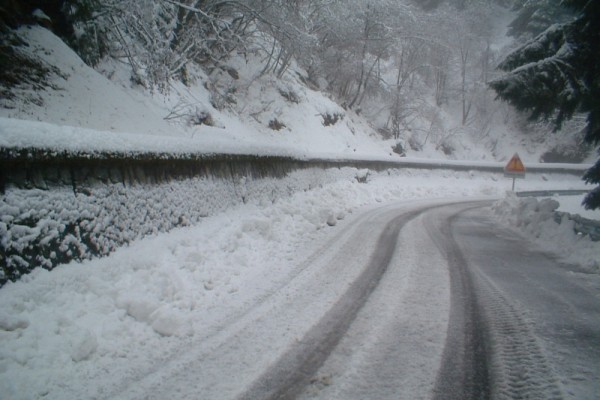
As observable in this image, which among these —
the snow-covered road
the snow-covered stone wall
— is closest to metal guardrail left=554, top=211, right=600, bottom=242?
the snow-covered road

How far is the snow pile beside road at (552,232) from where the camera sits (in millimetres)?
6023

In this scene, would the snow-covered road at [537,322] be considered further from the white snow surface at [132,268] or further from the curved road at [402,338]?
the white snow surface at [132,268]

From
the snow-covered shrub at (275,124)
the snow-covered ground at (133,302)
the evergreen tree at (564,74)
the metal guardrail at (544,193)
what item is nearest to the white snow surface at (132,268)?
the snow-covered ground at (133,302)

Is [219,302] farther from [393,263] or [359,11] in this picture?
[359,11]

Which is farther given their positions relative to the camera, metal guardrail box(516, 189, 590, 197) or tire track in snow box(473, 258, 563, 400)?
metal guardrail box(516, 189, 590, 197)

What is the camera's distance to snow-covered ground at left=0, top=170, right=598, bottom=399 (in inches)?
101

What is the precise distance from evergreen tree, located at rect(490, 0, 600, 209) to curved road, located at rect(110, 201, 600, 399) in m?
4.82

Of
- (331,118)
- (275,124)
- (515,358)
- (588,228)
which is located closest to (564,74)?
(588,228)

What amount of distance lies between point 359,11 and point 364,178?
66.1ft

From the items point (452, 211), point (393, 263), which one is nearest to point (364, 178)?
point (452, 211)

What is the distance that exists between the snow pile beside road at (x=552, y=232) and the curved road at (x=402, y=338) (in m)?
0.76

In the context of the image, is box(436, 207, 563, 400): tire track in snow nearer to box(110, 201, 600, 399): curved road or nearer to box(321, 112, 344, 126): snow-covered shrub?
box(110, 201, 600, 399): curved road

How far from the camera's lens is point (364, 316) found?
3.58 m

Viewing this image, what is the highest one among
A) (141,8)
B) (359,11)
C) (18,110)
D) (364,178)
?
(359,11)
